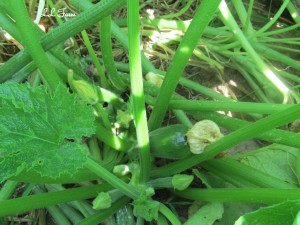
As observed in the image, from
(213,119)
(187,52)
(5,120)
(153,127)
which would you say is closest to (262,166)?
(213,119)

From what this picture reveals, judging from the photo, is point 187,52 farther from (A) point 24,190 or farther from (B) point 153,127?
(A) point 24,190

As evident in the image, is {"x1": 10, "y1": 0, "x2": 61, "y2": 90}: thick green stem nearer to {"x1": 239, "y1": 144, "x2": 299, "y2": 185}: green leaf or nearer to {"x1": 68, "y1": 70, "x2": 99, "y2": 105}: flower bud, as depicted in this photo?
{"x1": 68, "y1": 70, "x2": 99, "y2": 105}: flower bud

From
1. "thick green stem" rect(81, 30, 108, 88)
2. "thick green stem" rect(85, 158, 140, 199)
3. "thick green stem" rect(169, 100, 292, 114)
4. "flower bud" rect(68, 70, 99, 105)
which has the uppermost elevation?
"thick green stem" rect(81, 30, 108, 88)

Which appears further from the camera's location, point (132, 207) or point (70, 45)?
point (70, 45)

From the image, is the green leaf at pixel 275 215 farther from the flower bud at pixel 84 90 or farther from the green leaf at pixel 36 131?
the flower bud at pixel 84 90

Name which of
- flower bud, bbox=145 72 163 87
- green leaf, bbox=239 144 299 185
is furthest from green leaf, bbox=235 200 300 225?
flower bud, bbox=145 72 163 87

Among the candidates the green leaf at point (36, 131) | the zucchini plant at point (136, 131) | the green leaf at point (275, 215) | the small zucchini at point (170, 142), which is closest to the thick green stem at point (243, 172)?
the zucchini plant at point (136, 131)
